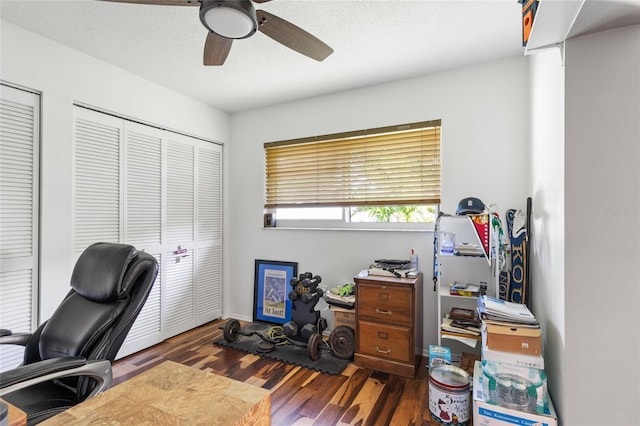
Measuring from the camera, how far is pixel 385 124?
2945mm

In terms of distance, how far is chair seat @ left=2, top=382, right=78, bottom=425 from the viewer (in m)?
1.26

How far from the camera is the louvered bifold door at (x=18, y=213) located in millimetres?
2057

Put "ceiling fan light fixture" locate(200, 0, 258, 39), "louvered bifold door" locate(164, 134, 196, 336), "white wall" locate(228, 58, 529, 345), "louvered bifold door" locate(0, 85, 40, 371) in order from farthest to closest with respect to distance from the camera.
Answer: "louvered bifold door" locate(164, 134, 196, 336)
"white wall" locate(228, 58, 529, 345)
"louvered bifold door" locate(0, 85, 40, 371)
"ceiling fan light fixture" locate(200, 0, 258, 39)

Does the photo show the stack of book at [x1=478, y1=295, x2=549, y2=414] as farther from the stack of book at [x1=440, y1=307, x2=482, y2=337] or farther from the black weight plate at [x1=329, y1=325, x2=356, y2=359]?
the black weight plate at [x1=329, y1=325, x2=356, y2=359]

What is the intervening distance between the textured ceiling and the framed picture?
6.37ft

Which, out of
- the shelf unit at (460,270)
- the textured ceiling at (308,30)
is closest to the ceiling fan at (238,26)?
the textured ceiling at (308,30)

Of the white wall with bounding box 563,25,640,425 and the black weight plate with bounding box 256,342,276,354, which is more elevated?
the white wall with bounding box 563,25,640,425

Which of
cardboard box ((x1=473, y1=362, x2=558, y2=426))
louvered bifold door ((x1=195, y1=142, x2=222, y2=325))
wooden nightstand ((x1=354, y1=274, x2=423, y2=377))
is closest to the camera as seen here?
cardboard box ((x1=473, y1=362, x2=558, y2=426))

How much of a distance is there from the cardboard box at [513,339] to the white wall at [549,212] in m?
0.08

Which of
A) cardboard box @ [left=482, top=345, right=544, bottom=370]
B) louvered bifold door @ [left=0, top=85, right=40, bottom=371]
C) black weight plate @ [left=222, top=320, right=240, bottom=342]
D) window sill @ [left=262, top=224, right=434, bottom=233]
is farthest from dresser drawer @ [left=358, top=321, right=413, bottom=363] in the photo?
louvered bifold door @ [left=0, top=85, right=40, bottom=371]

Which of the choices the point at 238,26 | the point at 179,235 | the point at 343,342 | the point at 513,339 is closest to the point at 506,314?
the point at 513,339

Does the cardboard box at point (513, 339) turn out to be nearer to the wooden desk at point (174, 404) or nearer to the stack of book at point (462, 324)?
the stack of book at point (462, 324)

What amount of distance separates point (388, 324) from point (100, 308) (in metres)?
1.94

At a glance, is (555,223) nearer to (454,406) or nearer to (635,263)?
(635,263)
